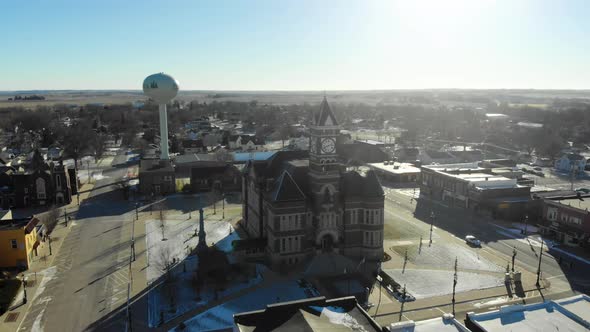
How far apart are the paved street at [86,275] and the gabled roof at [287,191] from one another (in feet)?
65.2

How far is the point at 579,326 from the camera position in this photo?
106 ft

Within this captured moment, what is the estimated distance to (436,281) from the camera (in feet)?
169

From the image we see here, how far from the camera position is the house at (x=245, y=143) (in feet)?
490

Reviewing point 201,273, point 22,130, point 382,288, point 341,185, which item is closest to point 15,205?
point 201,273

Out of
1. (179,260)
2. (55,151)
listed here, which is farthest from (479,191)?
(55,151)

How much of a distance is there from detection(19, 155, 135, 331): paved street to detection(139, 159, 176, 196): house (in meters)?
10.5

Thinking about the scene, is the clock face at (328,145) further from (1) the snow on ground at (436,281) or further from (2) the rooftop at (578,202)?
(2) the rooftop at (578,202)

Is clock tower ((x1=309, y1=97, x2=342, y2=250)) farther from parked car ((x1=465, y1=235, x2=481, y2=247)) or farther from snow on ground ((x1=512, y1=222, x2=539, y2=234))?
snow on ground ((x1=512, y1=222, x2=539, y2=234))

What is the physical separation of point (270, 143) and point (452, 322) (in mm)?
140177

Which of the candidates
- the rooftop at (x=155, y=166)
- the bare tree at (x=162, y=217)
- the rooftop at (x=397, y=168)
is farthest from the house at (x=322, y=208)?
the rooftop at (x=397, y=168)

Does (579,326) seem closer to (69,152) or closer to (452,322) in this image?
(452,322)

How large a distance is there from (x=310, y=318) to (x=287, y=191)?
25.5 metres

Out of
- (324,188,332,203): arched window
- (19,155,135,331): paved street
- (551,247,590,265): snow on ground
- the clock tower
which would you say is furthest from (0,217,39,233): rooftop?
(551,247,590,265): snow on ground

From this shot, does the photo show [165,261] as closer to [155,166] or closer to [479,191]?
[155,166]
